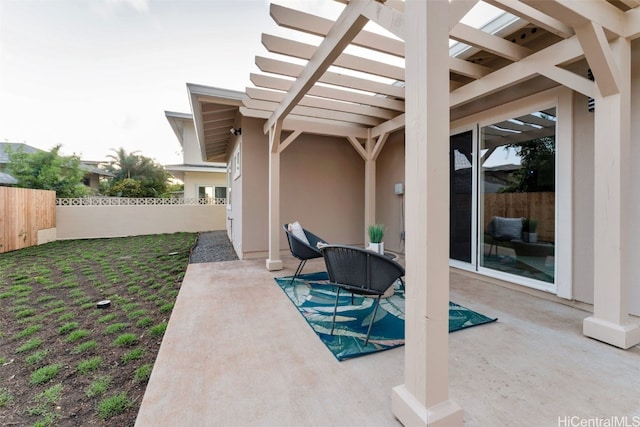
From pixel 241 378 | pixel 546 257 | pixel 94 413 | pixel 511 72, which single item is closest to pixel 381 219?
pixel 546 257

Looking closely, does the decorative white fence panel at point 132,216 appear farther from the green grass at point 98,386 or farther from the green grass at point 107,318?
the green grass at point 98,386

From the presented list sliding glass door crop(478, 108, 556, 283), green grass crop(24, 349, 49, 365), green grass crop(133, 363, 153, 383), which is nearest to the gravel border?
green grass crop(24, 349, 49, 365)

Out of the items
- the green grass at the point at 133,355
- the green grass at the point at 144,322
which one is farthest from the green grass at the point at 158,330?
the green grass at the point at 133,355

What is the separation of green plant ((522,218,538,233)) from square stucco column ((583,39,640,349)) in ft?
4.13

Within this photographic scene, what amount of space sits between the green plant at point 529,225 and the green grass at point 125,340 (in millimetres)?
4689

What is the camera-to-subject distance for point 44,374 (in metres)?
1.98

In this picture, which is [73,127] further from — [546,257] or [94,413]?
[546,257]

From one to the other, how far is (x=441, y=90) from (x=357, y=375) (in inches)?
73.1

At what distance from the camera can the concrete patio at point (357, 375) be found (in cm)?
153

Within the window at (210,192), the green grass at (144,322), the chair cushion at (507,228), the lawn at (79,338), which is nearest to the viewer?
the lawn at (79,338)

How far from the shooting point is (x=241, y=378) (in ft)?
6.16

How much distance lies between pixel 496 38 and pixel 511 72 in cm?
49

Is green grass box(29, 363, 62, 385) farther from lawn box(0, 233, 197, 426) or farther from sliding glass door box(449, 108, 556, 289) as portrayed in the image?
sliding glass door box(449, 108, 556, 289)

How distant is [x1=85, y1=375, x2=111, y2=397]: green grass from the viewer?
1.78m
